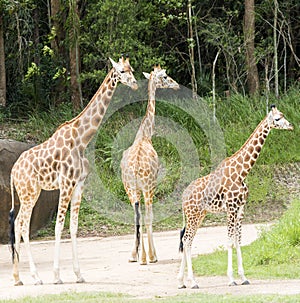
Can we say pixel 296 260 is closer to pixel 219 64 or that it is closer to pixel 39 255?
pixel 39 255

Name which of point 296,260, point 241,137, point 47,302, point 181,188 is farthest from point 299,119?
point 47,302

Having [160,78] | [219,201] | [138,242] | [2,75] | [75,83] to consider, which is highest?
[2,75]

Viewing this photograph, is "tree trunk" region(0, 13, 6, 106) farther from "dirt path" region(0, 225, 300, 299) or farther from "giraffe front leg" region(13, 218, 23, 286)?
"giraffe front leg" region(13, 218, 23, 286)

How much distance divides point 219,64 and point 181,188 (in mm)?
6315

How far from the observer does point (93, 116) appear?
10.2 meters

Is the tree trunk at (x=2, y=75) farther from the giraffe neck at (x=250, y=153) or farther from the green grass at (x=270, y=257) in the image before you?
the giraffe neck at (x=250, y=153)

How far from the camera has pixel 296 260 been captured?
10289 mm

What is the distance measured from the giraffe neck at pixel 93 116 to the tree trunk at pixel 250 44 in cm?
1042

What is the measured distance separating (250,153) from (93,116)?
207 cm

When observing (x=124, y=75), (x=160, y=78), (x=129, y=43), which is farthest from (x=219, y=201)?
(x=129, y=43)

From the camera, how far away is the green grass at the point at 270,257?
32.2 feet

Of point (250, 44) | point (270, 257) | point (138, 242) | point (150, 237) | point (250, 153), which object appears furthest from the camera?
point (250, 44)

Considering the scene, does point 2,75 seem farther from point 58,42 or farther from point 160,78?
point 160,78

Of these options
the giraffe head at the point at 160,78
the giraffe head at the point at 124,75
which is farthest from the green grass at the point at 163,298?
the giraffe head at the point at 160,78
